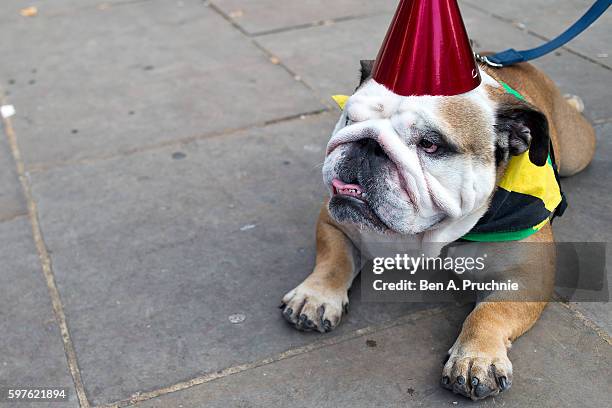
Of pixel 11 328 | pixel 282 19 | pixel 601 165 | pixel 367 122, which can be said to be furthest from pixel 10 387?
pixel 282 19

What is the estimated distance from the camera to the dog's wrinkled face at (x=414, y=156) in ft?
9.09

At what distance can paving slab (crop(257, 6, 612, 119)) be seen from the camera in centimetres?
560

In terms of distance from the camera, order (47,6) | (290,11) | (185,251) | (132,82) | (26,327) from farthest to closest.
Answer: (47,6), (290,11), (132,82), (185,251), (26,327)

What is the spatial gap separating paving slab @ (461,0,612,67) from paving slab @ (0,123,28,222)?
389 cm

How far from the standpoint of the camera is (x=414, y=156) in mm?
2771

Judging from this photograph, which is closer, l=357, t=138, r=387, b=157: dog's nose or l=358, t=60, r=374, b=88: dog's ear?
l=357, t=138, r=387, b=157: dog's nose

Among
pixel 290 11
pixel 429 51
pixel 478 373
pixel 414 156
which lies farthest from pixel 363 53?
pixel 478 373

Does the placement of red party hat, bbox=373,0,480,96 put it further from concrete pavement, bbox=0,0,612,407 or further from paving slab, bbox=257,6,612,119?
paving slab, bbox=257,6,612,119

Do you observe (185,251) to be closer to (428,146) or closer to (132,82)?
(428,146)

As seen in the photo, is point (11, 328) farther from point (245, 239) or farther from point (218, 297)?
point (245, 239)

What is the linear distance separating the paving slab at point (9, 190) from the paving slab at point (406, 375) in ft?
6.27

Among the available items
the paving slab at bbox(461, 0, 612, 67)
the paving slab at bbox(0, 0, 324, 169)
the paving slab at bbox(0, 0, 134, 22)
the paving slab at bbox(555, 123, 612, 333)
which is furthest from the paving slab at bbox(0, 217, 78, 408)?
the paving slab at bbox(0, 0, 134, 22)

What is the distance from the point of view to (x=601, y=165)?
4.53 metres

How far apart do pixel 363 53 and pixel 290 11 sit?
1.41m
